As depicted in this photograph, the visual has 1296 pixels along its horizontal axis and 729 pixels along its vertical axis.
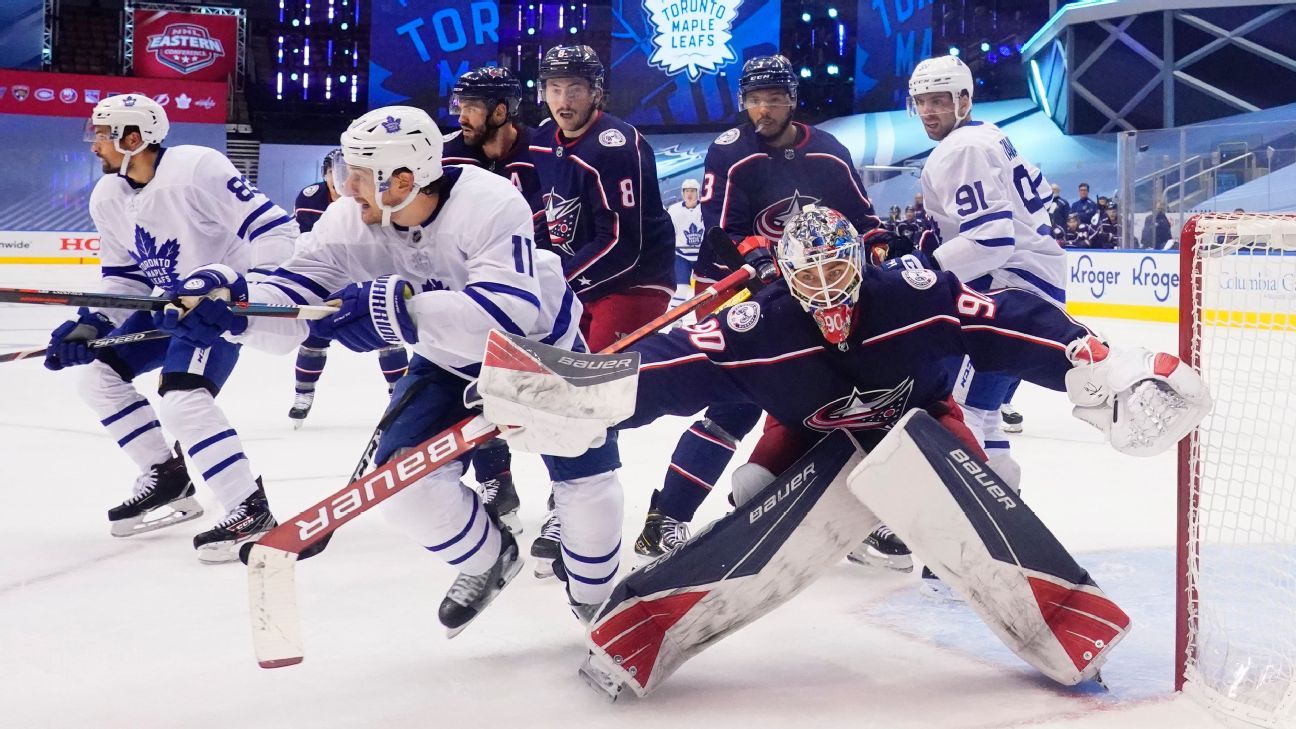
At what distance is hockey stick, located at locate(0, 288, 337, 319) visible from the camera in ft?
7.19

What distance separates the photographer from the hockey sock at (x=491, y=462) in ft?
10.8

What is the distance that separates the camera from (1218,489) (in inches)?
133

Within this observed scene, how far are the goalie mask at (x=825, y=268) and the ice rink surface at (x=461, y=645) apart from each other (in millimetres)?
637

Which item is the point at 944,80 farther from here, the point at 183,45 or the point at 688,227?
the point at 183,45

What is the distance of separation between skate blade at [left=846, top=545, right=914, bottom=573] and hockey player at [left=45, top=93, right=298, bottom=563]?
1.48 m

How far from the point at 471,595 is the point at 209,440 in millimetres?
1034

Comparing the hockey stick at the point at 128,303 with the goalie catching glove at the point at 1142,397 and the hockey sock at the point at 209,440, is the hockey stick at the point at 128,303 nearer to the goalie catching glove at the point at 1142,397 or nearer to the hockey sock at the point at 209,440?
the hockey sock at the point at 209,440

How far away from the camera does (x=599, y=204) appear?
3305 millimetres

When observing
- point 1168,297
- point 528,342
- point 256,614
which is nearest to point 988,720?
point 528,342

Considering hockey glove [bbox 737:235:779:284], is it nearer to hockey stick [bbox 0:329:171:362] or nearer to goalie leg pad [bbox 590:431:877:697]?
goalie leg pad [bbox 590:431:877:697]

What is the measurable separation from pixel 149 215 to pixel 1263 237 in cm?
256

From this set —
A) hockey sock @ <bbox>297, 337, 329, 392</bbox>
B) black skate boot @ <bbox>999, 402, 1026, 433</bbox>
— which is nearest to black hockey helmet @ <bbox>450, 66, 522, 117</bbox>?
hockey sock @ <bbox>297, 337, 329, 392</bbox>

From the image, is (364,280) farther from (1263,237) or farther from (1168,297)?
(1168,297)

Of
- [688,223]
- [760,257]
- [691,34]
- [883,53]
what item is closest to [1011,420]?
[760,257]
